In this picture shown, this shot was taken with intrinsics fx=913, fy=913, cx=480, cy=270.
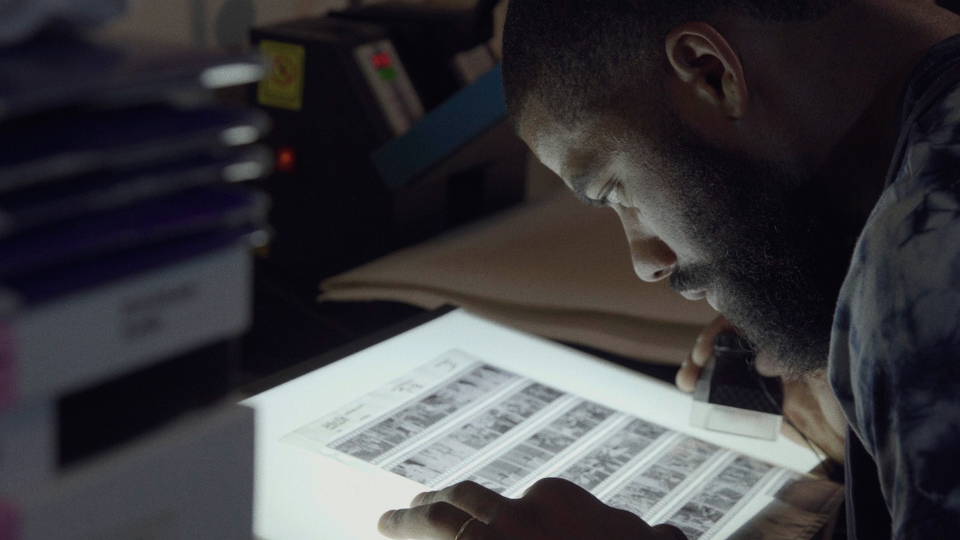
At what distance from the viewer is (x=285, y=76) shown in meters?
1.37

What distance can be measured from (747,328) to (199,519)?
0.71 metres

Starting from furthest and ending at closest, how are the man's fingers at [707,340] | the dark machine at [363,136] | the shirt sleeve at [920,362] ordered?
the dark machine at [363,136] → the man's fingers at [707,340] → the shirt sleeve at [920,362]

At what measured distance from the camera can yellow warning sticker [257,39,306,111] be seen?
53.4 inches

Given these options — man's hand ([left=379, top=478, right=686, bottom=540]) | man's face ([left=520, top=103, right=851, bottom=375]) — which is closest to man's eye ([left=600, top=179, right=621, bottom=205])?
man's face ([left=520, top=103, right=851, bottom=375])

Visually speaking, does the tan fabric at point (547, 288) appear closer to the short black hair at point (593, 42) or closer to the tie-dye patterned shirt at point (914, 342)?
the short black hair at point (593, 42)

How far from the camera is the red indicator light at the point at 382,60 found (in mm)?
1360

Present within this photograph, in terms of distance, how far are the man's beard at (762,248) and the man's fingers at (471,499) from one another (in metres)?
0.34

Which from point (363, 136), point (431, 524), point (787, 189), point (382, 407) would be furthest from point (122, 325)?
point (363, 136)

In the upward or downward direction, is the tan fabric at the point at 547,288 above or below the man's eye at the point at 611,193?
below

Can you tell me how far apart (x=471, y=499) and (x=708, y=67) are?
404 millimetres

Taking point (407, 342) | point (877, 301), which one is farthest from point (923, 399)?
point (407, 342)

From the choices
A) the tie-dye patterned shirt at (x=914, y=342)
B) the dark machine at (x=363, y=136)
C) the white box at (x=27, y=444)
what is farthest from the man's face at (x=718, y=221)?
the white box at (x=27, y=444)

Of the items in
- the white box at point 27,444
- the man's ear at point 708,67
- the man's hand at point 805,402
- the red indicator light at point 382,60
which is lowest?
the man's hand at point 805,402

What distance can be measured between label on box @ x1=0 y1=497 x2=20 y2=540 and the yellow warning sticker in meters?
1.15
